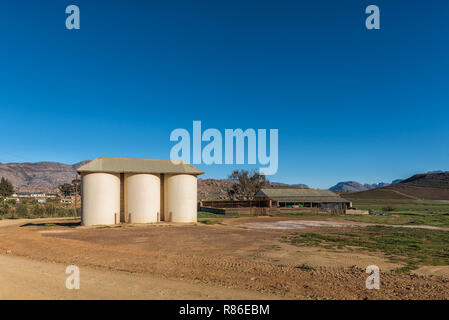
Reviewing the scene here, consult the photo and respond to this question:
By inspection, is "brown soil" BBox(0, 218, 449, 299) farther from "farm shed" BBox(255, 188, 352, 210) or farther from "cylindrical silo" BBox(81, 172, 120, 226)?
"farm shed" BBox(255, 188, 352, 210)

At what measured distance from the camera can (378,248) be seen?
52.5 ft

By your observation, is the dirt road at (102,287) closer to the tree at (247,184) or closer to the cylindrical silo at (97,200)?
the cylindrical silo at (97,200)

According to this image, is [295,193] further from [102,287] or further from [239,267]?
[102,287]

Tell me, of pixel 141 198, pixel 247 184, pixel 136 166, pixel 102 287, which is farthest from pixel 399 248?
pixel 247 184

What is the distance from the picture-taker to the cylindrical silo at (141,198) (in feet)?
90.9

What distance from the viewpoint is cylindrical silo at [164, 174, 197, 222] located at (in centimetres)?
2898

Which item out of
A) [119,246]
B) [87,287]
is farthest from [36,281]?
[119,246]

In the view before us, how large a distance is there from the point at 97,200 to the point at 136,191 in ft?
11.1

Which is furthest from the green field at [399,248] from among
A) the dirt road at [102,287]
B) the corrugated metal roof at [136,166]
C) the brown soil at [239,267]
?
the corrugated metal roof at [136,166]

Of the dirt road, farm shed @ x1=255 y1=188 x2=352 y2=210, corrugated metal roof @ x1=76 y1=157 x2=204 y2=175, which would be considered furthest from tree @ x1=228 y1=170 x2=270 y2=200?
the dirt road

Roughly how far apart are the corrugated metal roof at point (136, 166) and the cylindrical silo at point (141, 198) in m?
0.73

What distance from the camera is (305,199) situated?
179 ft
